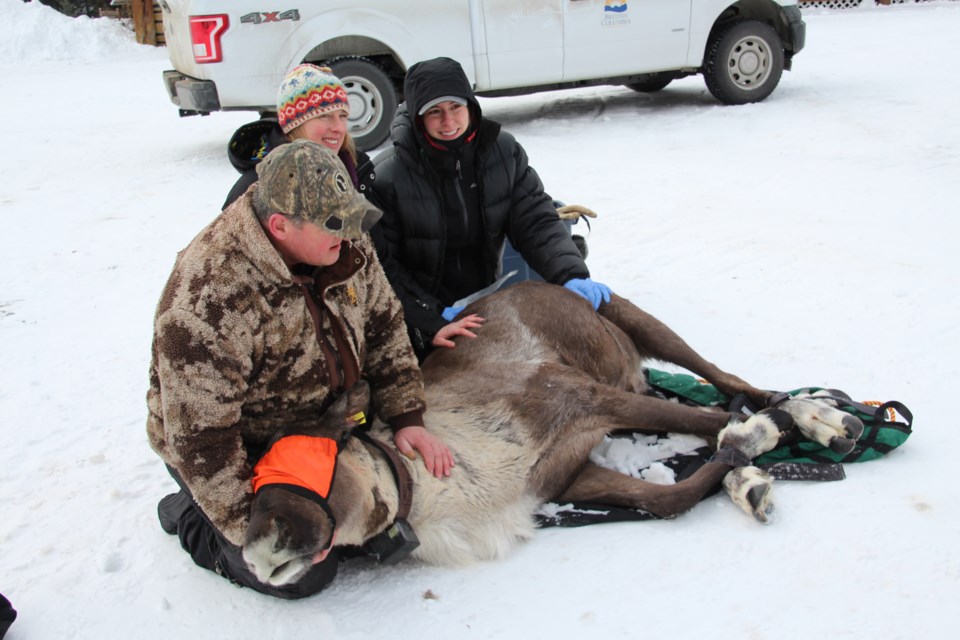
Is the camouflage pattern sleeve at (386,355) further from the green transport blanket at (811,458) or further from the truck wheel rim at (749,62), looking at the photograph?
the truck wheel rim at (749,62)

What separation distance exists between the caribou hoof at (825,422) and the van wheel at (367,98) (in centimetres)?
552

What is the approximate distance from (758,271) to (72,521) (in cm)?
413

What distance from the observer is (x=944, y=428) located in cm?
352

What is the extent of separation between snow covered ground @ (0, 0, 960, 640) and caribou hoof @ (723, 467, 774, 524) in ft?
0.19

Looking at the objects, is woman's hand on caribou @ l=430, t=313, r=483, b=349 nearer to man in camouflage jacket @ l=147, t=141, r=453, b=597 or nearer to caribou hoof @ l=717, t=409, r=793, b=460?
man in camouflage jacket @ l=147, t=141, r=453, b=597

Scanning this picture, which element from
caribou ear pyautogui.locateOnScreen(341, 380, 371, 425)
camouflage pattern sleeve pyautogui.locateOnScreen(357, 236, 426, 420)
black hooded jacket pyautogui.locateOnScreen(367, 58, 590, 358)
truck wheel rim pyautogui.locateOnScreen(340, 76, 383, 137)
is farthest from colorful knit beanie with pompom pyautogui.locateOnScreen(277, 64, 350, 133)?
Result: truck wheel rim pyautogui.locateOnScreen(340, 76, 383, 137)

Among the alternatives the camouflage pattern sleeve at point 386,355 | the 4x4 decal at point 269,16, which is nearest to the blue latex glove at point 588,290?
the camouflage pattern sleeve at point 386,355

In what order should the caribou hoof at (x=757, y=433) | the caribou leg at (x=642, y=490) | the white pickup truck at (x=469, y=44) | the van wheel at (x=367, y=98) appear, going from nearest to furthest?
the caribou leg at (x=642, y=490) → the caribou hoof at (x=757, y=433) → the white pickup truck at (x=469, y=44) → the van wheel at (x=367, y=98)

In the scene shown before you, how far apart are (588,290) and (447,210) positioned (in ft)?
2.76

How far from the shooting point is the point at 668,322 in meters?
4.87

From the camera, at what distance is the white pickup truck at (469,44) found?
7801mm

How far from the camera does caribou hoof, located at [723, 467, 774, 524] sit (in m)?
3.12

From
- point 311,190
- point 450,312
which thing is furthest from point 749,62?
point 311,190

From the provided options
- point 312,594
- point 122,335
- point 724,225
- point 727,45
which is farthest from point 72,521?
point 727,45
